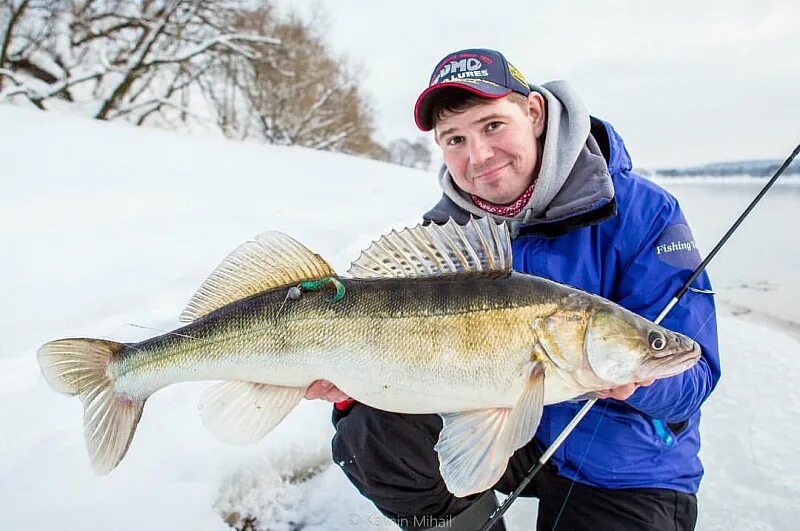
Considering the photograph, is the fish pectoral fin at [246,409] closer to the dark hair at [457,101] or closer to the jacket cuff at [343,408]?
the jacket cuff at [343,408]

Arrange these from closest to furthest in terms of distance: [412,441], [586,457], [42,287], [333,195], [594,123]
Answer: [586,457]
[412,441]
[594,123]
[42,287]
[333,195]

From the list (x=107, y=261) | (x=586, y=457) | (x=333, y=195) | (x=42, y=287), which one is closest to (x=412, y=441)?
(x=586, y=457)

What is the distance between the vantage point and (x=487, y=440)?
5.12ft

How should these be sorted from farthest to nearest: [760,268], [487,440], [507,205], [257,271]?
[760,268] → [507,205] → [257,271] → [487,440]

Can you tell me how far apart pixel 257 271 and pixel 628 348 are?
1244 mm

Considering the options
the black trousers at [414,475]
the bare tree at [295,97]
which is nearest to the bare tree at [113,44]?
the bare tree at [295,97]

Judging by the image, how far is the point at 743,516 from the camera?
93.0 inches

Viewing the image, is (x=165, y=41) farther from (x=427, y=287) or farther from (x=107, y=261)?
(x=427, y=287)

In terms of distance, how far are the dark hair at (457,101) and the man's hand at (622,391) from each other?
1156 mm

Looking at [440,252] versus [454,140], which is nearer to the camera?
[440,252]

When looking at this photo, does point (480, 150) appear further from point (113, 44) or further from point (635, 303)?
point (113, 44)

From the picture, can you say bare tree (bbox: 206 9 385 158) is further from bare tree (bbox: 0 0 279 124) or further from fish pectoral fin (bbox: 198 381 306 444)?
fish pectoral fin (bbox: 198 381 306 444)

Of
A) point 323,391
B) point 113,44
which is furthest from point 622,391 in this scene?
point 113,44

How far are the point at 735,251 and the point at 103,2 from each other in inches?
608
